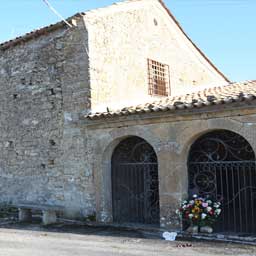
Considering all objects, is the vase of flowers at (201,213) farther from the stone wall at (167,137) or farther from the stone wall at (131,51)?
the stone wall at (131,51)

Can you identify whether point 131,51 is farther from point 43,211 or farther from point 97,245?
point 97,245

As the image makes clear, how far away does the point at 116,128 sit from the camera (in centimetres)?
960

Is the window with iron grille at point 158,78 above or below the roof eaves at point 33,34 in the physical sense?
below

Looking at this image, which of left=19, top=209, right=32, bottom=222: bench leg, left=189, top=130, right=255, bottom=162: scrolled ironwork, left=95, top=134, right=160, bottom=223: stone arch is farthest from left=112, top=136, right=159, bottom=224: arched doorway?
left=19, top=209, right=32, bottom=222: bench leg

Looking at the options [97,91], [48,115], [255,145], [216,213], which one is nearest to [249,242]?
[216,213]

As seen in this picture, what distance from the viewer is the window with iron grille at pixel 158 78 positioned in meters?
12.3

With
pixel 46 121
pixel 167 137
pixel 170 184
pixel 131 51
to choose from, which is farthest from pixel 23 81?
pixel 170 184

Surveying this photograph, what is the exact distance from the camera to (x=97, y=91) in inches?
405

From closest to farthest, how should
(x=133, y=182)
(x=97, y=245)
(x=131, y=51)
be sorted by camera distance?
(x=97, y=245)
(x=133, y=182)
(x=131, y=51)

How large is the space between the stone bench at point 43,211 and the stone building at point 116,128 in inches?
9.8

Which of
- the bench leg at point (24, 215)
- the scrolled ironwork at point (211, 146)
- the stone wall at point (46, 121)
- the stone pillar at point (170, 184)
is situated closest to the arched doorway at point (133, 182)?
the stone wall at point (46, 121)

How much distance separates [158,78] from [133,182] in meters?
3.98

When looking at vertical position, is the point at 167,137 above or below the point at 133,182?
above

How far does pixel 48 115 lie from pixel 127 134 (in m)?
2.69
